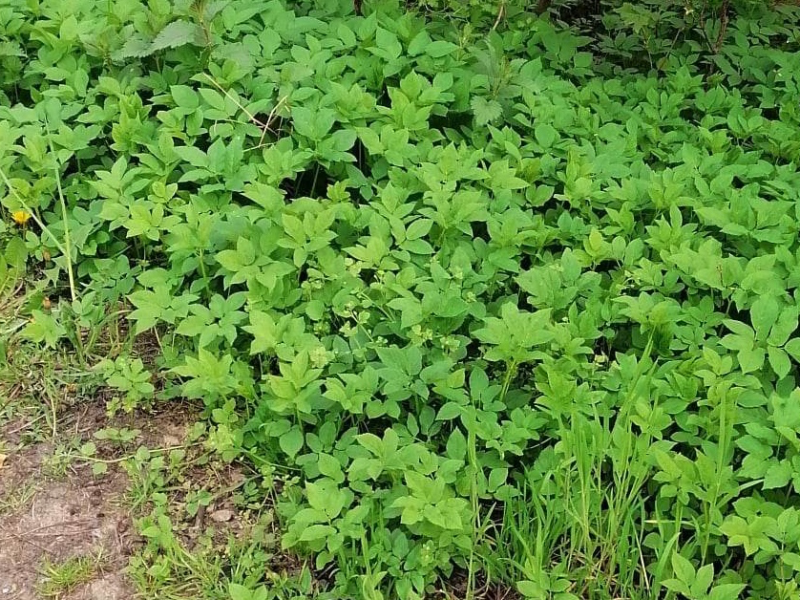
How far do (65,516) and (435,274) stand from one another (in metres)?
1.31

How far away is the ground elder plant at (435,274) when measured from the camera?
233 cm

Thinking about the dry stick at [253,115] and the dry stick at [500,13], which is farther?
the dry stick at [500,13]

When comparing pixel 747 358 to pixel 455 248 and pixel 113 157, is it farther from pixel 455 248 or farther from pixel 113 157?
pixel 113 157

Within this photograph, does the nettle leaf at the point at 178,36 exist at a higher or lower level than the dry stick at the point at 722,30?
lower

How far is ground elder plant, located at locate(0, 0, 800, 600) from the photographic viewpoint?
2334mm

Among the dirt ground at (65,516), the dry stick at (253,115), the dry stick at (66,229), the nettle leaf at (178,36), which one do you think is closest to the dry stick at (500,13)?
the dry stick at (253,115)

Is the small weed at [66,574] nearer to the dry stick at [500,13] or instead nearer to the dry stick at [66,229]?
the dry stick at [66,229]

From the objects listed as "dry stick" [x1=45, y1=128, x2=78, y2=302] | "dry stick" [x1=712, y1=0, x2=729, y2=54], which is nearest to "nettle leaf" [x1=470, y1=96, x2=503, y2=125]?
"dry stick" [x1=712, y1=0, x2=729, y2=54]

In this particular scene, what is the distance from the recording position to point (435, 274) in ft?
9.14

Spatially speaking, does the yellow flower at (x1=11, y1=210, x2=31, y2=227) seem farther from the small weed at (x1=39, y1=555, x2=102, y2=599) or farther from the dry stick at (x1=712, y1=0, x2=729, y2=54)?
the dry stick at (x1=712, y1=0, x2=729, y2=54)

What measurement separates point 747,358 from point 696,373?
0.16 metres

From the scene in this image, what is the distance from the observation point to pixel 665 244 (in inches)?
115

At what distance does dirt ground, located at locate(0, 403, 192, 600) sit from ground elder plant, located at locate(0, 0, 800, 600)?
5.6 inches

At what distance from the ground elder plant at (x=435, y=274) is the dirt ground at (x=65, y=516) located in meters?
0.14
